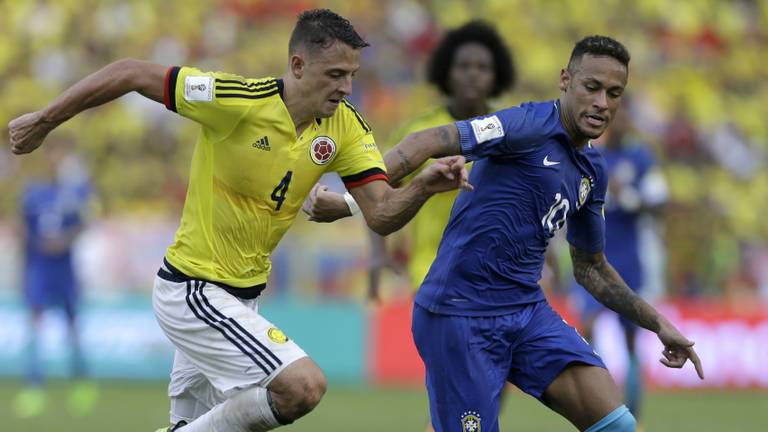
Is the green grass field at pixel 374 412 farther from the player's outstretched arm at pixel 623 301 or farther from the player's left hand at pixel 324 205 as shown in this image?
the player's left hand at pixel 324 205

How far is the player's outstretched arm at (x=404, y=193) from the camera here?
17.4 feet

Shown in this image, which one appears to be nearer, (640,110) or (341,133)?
(341,133)

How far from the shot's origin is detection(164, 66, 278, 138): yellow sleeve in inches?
233

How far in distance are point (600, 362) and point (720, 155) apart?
48.2 feet

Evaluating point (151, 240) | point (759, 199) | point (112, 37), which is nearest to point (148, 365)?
point (151, 240)

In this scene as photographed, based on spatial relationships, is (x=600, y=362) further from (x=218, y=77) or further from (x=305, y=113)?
(x=218, y=77)

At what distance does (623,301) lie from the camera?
6449mm

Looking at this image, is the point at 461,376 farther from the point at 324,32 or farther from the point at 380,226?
the point at 324,32

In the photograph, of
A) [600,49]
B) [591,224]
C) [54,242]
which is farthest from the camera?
[54,242]

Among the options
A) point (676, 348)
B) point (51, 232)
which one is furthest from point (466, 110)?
point (51, 232)

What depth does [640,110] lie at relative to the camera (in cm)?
2003

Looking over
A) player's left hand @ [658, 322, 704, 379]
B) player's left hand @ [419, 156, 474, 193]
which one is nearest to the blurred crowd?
player's left hand @ [658, 322, 704, 379]

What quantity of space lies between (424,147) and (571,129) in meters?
0.83

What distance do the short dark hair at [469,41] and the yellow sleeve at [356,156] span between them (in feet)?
8.71
